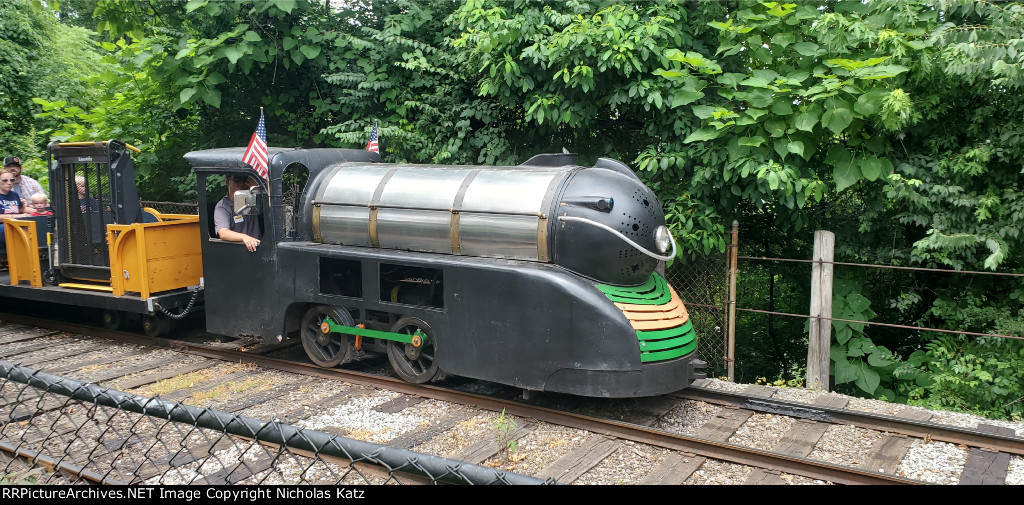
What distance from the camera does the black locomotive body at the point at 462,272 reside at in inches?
222

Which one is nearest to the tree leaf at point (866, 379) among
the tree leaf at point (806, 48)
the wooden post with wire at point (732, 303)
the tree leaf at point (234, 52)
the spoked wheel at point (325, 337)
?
the wooden post with wire at point (732, 303)

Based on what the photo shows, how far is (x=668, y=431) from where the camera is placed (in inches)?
219

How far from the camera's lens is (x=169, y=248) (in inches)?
321

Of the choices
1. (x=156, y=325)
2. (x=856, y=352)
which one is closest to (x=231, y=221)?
(x=156, y=325)

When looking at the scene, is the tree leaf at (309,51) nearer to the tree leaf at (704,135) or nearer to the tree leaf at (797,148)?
the tree leaf at (704,135)

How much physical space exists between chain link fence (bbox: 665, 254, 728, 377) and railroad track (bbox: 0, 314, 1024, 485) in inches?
64.9

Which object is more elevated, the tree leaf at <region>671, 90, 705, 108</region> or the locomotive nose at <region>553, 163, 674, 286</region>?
the tree leaf at <region>671, 90, 705, 108</region>

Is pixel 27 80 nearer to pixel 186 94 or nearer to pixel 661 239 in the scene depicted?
pixel 186 94

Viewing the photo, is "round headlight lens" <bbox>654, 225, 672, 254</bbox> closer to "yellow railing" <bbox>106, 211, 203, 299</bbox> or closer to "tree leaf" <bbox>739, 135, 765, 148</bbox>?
"tree leaf" <bbox>739, 135, 765, 148</bbox>

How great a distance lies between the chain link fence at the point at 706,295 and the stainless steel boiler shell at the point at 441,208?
8.71ft

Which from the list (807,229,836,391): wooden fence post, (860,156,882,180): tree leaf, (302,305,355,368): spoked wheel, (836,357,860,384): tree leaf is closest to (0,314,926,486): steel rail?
(302,305,355,368): spoked wheel

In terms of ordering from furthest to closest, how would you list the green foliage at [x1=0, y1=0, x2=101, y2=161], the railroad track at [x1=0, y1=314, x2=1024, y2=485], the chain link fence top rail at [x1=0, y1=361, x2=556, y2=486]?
the green foliage at [x1=0, y1=0, x2=101, y2=161], the railroad track at [x1=0, y1=314, x2=1024, y2=485], the chain link fence top rail at [x1=0, y1=361, x2=556, y2=486]

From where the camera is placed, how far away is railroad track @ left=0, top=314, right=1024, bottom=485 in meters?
4.85

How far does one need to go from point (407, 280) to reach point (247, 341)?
2.99m
